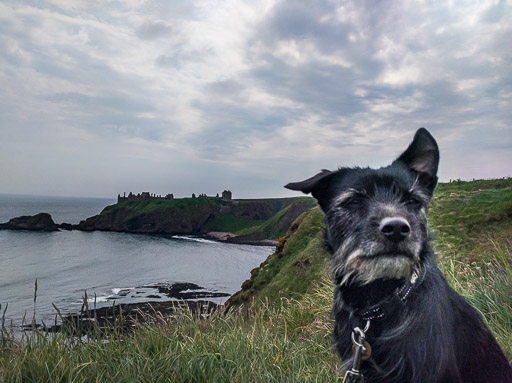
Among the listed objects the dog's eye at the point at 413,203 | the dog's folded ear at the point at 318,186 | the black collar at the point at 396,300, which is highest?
the dog's folded ear at the point at 318,186

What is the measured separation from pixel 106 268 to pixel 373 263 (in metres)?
79.9

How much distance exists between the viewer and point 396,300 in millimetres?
2691

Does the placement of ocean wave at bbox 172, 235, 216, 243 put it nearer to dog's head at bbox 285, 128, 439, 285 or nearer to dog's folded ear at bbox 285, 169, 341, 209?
dog's folded ear at bbox 285, 169, 341, 209

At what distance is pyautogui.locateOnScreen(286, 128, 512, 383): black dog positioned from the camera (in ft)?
8.34

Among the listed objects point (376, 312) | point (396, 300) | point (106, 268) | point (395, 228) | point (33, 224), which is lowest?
point (106, 268)

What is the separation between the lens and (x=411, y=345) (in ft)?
8.58

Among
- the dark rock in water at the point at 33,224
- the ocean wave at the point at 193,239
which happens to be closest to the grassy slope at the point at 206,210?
the ocean wave at the point at 193,239

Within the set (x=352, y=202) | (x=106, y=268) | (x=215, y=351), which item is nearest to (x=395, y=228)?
(x=352, y=202)

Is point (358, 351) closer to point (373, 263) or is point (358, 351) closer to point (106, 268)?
point (373, 263)

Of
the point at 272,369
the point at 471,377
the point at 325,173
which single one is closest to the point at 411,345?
the point at 471,377

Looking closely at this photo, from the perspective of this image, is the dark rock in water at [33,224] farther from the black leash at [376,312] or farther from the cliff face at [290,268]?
the black leash at [376,312]

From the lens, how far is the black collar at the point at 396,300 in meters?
2.66

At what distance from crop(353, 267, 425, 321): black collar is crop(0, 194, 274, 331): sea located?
35.2m

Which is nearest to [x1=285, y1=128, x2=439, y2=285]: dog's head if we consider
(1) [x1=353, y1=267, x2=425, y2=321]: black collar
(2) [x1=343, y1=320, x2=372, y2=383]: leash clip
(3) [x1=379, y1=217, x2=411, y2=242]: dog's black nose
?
(3) [x1=379, y1=217, x2=411, y2=242]: dog's black nose
